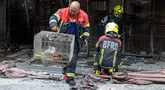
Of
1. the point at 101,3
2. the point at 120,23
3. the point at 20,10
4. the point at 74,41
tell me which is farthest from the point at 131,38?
the point at 20,10

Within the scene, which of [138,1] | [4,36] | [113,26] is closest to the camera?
[113,26]

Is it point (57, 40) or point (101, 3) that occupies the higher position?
point (101, 3)

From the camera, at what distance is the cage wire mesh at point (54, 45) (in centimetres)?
690

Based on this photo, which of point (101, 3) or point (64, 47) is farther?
point (101, 3)

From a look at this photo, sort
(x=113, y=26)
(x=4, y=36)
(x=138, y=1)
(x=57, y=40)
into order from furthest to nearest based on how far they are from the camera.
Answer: (x=4, y=36), (x=138, y=1), (x=113, y=26), (x=57, y=40)

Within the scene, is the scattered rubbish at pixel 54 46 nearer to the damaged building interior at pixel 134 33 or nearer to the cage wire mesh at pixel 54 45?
the cage wire mesh at pixel 54 45

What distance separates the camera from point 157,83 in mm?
A: 7039

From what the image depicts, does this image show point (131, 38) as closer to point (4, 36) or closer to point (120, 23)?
point (120, 23)

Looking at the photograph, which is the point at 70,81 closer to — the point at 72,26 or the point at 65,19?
the point at 72,26

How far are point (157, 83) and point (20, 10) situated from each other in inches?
307

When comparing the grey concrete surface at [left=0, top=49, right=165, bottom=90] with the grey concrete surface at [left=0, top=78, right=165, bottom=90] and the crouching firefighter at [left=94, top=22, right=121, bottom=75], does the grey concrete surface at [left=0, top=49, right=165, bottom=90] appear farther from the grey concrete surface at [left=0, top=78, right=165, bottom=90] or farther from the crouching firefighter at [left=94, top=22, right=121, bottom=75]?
the crouching firefighter at [left=94, top=22, right=121, bottom=75]

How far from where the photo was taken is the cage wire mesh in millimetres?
6902

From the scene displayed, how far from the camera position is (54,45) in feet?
22.8

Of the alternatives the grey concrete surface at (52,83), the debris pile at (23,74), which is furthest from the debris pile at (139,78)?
the debris pile at (23,74)
